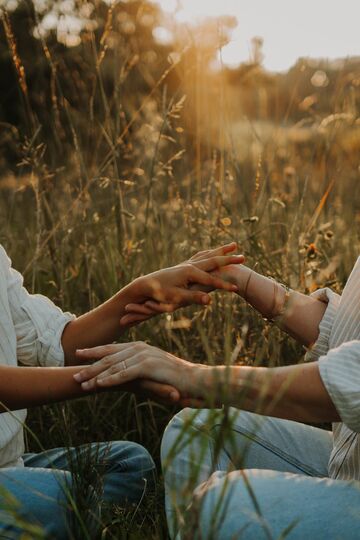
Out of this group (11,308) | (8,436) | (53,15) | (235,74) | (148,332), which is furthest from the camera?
(235,74)

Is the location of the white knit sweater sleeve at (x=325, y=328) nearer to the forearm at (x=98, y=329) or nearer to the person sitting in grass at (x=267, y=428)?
the person sitting in grass at (x=267, y=428)

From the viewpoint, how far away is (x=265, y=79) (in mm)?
3840

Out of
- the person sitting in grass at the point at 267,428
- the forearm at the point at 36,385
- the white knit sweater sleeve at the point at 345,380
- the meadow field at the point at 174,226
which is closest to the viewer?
the person sitting in grass at the point at 267,428

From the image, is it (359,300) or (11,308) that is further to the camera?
(11,308)

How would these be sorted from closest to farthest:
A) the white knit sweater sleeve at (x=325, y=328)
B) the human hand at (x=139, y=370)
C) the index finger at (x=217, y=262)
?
the human hand at (x=139, y=370) < the white knit sweater sleeve at (x=325, y=328) < the index finger at (x=217, y=262)

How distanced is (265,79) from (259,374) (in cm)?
250

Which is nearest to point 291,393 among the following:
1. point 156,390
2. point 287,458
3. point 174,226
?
point 156,390

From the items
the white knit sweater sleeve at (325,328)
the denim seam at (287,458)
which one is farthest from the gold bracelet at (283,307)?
the denim seam at (287,458)

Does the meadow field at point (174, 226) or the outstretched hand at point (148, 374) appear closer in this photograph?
the outstretched hand at point (148, 374)

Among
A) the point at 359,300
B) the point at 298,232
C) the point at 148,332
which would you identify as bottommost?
the point at 148,332

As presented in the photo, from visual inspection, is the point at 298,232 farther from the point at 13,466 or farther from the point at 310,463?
the point at 13,466

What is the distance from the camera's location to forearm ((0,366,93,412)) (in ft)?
6.14

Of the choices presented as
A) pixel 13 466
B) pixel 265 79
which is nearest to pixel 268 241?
pixel 265 79

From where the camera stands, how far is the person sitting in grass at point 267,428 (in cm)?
127
